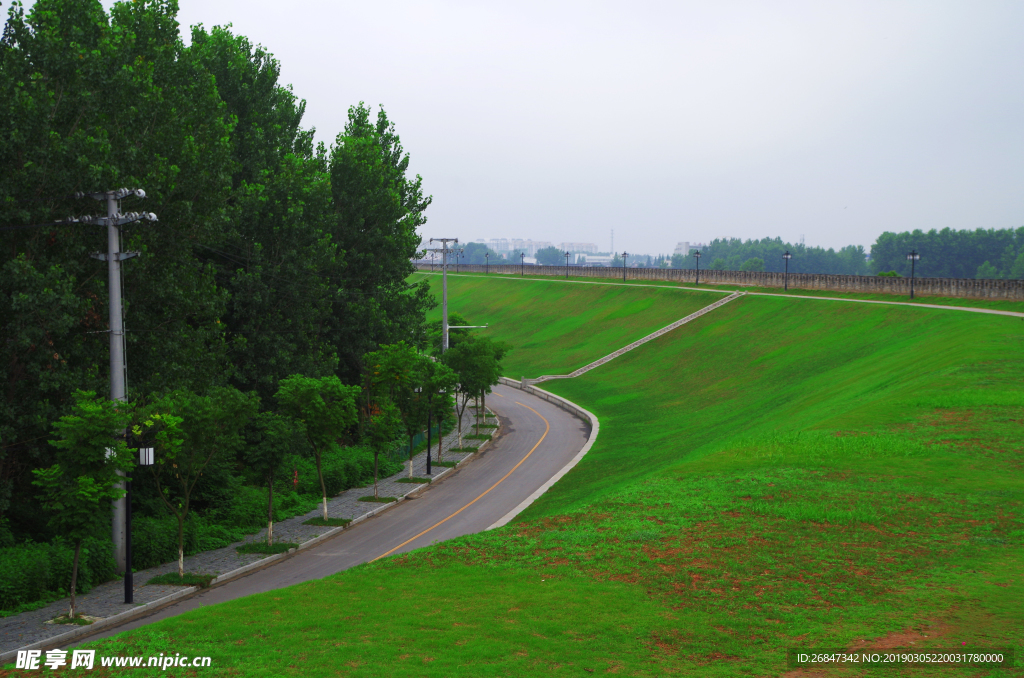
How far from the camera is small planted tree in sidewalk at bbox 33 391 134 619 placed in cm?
1967

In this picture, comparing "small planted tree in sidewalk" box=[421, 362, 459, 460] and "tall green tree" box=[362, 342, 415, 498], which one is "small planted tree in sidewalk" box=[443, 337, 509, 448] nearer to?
"small planted tree in sidewalk" box=[421, 362, 459, 460]

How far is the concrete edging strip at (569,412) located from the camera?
31081 mm

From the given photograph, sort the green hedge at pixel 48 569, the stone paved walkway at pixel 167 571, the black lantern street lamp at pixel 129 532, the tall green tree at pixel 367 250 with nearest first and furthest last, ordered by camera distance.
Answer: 1. the stone paved walkway at pixel 167 571
2. the green hedge at pixel 48 569
3. the black lantern street lamp at pixel 129 532
4. the tall green tree at pixel 367 250

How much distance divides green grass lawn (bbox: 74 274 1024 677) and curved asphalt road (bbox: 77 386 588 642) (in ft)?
8.66

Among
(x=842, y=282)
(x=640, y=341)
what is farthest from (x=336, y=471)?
(x=842, y=282)

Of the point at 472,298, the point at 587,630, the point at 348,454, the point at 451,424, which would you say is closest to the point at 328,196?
the point at 348,454

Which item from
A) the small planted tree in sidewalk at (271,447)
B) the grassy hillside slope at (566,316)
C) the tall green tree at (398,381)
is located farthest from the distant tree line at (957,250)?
the small planted tree in sidewalk at (271,447)

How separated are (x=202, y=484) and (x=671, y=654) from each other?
847 inches

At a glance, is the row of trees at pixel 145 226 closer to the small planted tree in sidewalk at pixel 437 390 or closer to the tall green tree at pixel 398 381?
the tall green tree at pixel 398 381

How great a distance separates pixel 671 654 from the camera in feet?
45.1

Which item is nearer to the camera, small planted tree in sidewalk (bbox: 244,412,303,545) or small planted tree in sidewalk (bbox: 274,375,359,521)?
small planted tree in sidewalk (bbox: 244,412,303,545)

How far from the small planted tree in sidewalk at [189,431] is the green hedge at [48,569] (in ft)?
7.09

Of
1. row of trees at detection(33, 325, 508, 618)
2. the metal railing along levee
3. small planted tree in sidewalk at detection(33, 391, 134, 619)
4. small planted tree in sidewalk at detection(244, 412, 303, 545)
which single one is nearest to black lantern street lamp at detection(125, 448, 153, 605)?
row of trees at detection(33, 325, 508, 618)

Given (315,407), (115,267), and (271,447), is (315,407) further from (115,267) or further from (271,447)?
(115,267)
